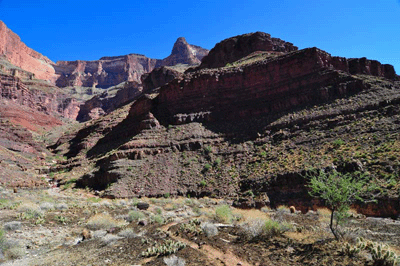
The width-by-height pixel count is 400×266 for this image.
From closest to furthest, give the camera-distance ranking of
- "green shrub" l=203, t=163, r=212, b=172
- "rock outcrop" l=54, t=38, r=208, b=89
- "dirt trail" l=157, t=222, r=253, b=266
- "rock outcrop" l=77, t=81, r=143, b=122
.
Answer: "dirt trail" l=157, t=222, r=253, b=266 → "green shrub" l=203, t=163, r=212, b=172 → "rock outcrop" l=77, t=81, r=143, b=122 → "rock outcrop" l=54, t=38, r=208, b=89

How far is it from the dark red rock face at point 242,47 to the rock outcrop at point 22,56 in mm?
134670

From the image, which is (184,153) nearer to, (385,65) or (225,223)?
(225,223)

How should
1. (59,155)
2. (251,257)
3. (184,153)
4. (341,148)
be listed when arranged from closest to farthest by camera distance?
(251,257)
(341,148)
(184,153)
(59,155)

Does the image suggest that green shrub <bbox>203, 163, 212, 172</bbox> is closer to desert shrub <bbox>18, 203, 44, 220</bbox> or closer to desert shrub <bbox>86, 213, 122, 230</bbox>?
desert shrub <bbox>86, 213, 122, 230</bbox>

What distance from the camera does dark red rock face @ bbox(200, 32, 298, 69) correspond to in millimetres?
63219

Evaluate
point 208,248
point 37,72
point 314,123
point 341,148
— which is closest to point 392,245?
point 208,248

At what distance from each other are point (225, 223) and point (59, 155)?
178ft

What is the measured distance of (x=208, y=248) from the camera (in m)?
9.30

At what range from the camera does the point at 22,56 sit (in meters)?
156

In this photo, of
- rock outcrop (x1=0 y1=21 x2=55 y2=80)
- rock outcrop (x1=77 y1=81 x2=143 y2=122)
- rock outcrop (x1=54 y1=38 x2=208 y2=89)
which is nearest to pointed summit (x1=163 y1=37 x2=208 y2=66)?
rock outcrop (x1=54 y1=38 x2=208 y2=89)

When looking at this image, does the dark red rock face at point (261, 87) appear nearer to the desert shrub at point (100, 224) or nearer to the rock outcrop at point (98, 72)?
the desert shrub at point (100, 224)

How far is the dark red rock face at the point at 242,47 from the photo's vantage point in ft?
207

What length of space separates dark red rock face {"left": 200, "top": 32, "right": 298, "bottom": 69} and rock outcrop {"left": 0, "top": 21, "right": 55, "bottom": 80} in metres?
135

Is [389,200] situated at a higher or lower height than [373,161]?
lower
